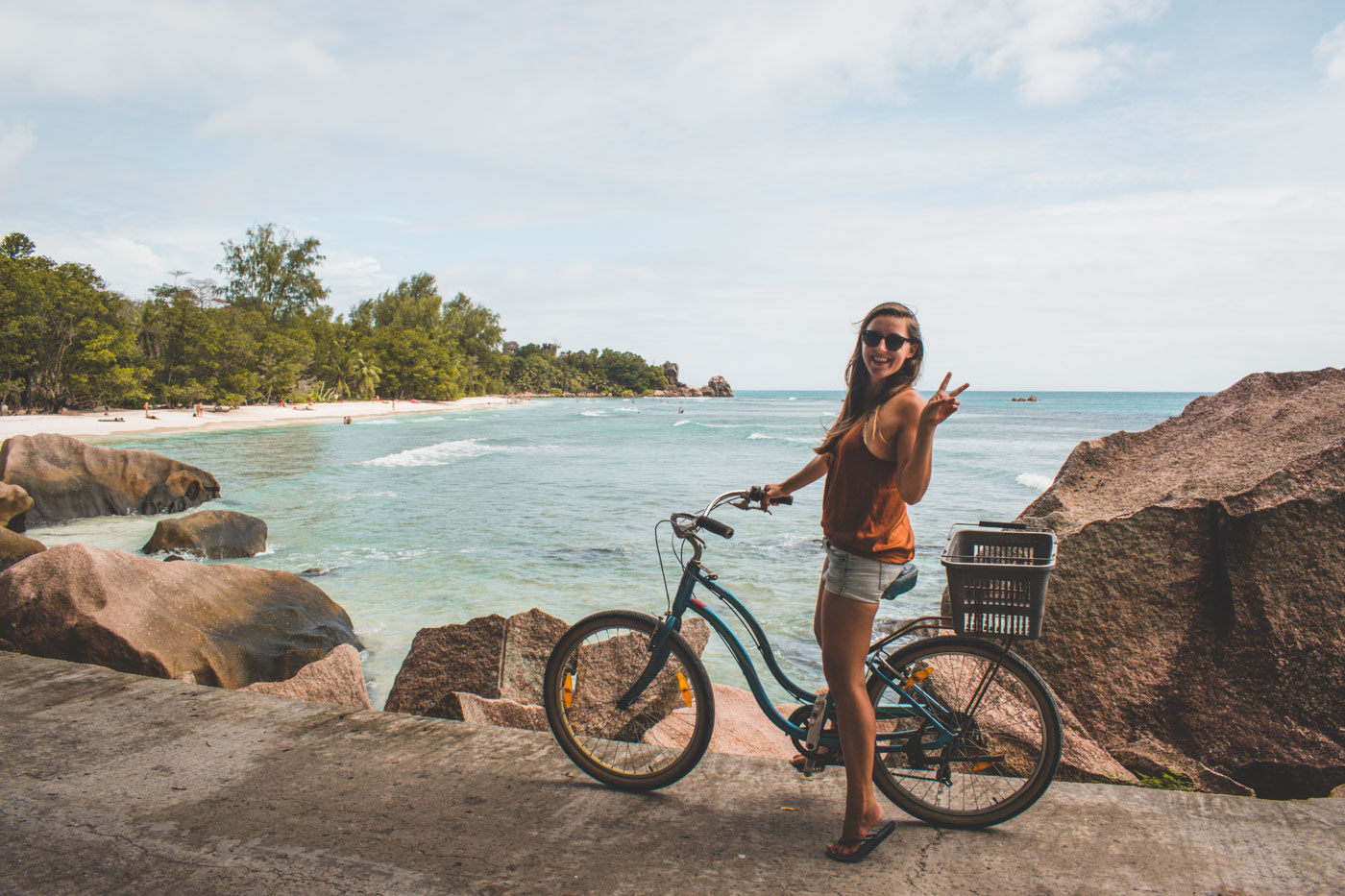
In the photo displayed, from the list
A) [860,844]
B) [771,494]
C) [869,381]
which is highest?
[869,381]

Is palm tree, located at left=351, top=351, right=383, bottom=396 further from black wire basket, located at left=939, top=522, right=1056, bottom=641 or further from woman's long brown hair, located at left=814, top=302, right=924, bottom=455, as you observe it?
black wire basket, located at left=939, top=522, right=1056, bottom=641

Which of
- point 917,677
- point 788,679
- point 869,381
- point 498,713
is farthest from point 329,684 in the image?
point 869,381

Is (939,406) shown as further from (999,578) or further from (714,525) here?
(714,525)

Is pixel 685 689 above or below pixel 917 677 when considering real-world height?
below

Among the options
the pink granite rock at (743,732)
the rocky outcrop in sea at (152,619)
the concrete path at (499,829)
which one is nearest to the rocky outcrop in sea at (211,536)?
the rocky outcrop in sea at (152,619)

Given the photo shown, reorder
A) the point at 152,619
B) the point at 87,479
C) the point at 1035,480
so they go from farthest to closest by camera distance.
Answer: the point at 1035,480 < the point at 87,479 < the point at 152,619

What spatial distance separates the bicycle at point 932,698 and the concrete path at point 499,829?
0.13m

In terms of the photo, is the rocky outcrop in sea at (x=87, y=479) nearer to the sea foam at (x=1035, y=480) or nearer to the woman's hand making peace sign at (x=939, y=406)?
the woman's hand making peace sign at (x=939, y=406)

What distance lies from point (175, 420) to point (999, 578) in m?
54.9

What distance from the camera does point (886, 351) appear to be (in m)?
2.69

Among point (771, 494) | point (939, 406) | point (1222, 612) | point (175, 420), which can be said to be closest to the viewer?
point (939, 406)

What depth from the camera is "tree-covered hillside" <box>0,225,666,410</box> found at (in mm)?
41281

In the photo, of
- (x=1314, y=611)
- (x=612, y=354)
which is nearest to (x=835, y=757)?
(x=1314, y=611)

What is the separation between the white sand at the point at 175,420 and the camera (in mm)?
36281
